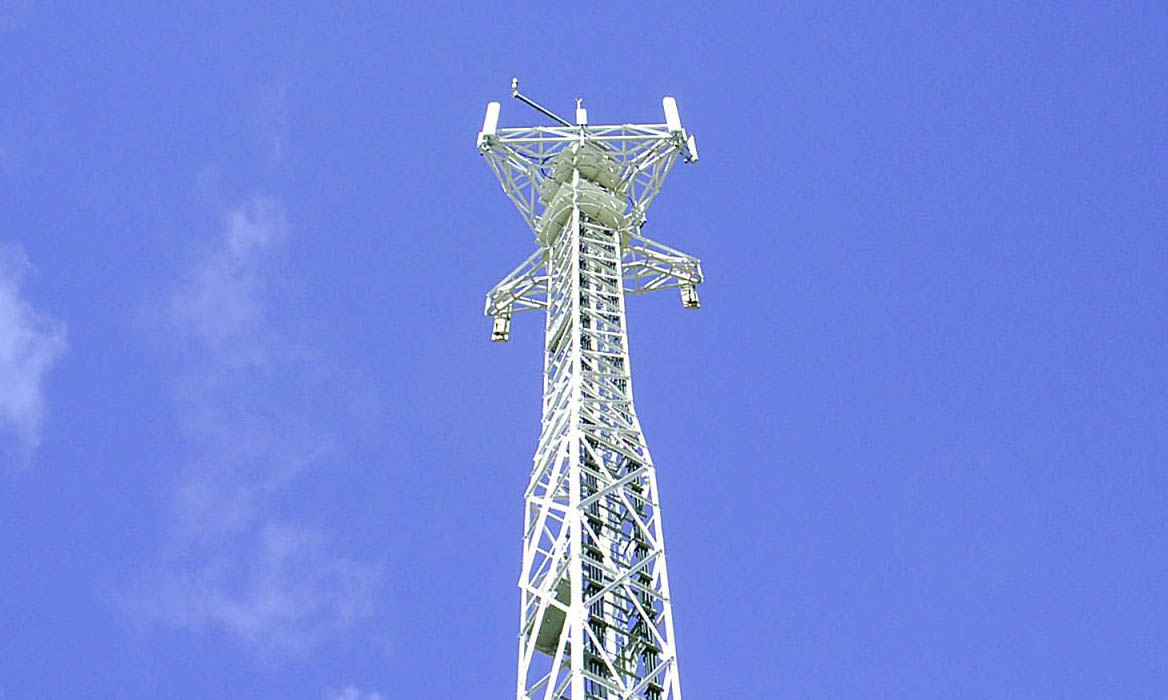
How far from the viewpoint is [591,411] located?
40188 mm

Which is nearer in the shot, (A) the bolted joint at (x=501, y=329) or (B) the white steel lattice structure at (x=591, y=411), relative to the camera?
(B) the white steel lattice structure at (x=591, y=411)

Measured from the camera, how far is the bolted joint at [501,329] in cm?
5119

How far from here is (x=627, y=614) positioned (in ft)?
118

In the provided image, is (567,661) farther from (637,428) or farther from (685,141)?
(685,141)

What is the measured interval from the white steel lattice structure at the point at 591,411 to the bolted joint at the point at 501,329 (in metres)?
0.05

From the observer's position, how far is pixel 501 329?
51250mm

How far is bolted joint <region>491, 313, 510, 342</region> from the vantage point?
51.2m

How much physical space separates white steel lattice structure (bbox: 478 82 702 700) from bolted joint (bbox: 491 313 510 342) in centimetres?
5

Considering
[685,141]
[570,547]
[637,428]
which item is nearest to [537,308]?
[685,141]

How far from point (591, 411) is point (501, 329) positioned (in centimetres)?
1163

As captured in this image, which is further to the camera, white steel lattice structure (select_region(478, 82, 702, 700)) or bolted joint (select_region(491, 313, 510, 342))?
bolted joint (select_region(491, 313, 510, 342))

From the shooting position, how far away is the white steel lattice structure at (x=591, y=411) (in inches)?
1382

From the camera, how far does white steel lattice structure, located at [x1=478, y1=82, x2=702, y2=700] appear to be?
3509 centimetres

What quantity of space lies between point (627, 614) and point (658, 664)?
162 centimetres
